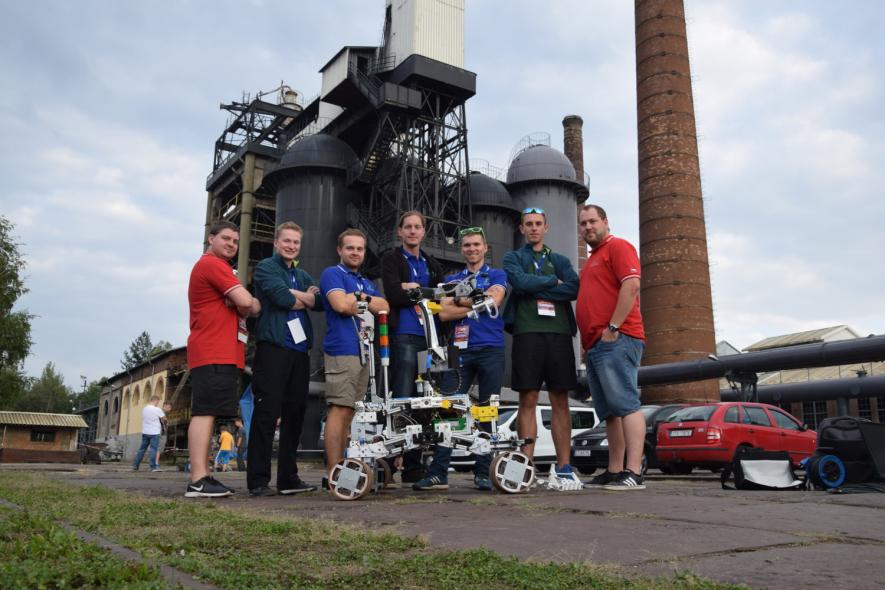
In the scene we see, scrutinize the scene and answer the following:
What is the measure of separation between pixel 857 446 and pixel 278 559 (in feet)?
19.8

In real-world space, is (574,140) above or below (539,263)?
above

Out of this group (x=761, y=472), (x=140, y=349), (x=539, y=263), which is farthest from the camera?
(x=140, y=349)

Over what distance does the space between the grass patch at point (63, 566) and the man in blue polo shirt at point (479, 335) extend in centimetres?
373

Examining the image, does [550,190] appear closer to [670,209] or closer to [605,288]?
[670,209]

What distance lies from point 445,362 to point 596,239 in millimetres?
1736

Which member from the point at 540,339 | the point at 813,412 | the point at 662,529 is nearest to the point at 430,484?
the point at 540,339

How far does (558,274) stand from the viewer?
655 centimetres

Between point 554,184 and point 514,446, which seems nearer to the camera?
point 514,446

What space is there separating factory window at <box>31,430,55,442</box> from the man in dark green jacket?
141 feet

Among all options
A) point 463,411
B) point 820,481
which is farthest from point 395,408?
point 820,481

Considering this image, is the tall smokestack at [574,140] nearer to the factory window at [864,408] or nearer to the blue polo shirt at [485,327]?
the factory window at [864,408]

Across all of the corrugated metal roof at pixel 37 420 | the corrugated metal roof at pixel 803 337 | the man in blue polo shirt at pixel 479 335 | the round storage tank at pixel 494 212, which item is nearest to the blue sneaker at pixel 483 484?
the man in blue polo shirt at pixel 479 335

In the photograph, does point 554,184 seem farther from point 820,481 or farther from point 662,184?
point 820,481

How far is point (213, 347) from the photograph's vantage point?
5.62m
